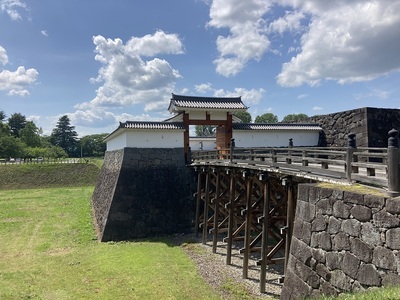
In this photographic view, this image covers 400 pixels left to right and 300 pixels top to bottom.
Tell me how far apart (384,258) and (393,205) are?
2.51 feet

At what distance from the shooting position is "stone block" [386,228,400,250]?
412 centimetres

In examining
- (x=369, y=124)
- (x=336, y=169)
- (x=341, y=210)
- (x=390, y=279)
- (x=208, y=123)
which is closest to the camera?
(x=390, y=279)

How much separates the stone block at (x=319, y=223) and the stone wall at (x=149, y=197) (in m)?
10.3

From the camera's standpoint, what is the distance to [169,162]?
16.6 metres

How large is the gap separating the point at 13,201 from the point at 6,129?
32.6 meters

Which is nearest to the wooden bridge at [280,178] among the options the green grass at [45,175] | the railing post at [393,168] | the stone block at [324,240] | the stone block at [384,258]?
the railing post at [393,168]

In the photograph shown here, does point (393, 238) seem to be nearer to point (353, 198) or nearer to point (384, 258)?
point (384, 258)

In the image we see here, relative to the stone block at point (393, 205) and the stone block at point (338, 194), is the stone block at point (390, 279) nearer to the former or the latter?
the stone block at point (393, 205)

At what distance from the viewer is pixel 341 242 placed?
201 inches

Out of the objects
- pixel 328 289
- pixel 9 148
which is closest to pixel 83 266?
pixel 328 289

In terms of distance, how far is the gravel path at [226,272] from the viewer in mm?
8531

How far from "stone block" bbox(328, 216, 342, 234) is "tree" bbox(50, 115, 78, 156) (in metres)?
79.5

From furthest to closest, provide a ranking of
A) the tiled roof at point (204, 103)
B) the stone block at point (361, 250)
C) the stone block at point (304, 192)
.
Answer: the tiled roof at point (204, 103)
the stone block at point (304, 192)
the stone block at point (361, 250)

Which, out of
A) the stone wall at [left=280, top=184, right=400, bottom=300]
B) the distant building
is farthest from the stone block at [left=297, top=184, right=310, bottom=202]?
the distant building
